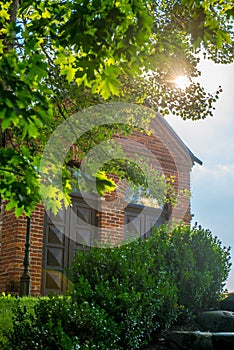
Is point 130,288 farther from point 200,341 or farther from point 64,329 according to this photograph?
point 64,329

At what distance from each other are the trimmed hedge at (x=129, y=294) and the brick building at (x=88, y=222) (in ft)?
8.46

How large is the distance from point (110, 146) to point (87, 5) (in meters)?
4.93

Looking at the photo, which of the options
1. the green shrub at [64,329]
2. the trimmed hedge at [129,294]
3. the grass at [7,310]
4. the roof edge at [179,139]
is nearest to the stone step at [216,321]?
the trimmed hedge at [129,294]

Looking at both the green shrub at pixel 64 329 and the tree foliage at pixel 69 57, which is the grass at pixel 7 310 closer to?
the green shrub at pixel 64 329

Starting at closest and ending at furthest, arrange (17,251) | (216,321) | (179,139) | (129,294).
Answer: (129,294), (216,321), (17,251), (179,139)

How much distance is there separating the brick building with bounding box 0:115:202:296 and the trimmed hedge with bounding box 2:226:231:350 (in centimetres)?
258

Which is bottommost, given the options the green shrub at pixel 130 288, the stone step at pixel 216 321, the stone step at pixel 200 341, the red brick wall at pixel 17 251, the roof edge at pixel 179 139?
the stone step at pixel 200 341

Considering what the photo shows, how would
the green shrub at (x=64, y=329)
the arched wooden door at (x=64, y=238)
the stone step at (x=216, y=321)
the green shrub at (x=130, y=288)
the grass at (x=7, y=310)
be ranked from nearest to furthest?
1. the green shrub at (x=64, y=329)
2. the green shrub at (x=130, y=288)
3. the grass at (x=7, y=310)
4. the stone step at (x=216, y=321)
5. the arched wooden door at (x=64, y=238)

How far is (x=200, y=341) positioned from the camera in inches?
302

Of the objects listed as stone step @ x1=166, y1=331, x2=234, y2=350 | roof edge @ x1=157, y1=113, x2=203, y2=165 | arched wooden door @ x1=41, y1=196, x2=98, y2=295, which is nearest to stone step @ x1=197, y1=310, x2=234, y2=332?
stone step @ x1=166, y1=331, x2=234, y2=350

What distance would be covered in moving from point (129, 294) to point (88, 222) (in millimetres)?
6361

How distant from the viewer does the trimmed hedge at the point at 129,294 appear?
690cm

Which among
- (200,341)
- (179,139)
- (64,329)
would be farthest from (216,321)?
(179,139)

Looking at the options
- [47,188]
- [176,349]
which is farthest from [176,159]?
[47,188]
